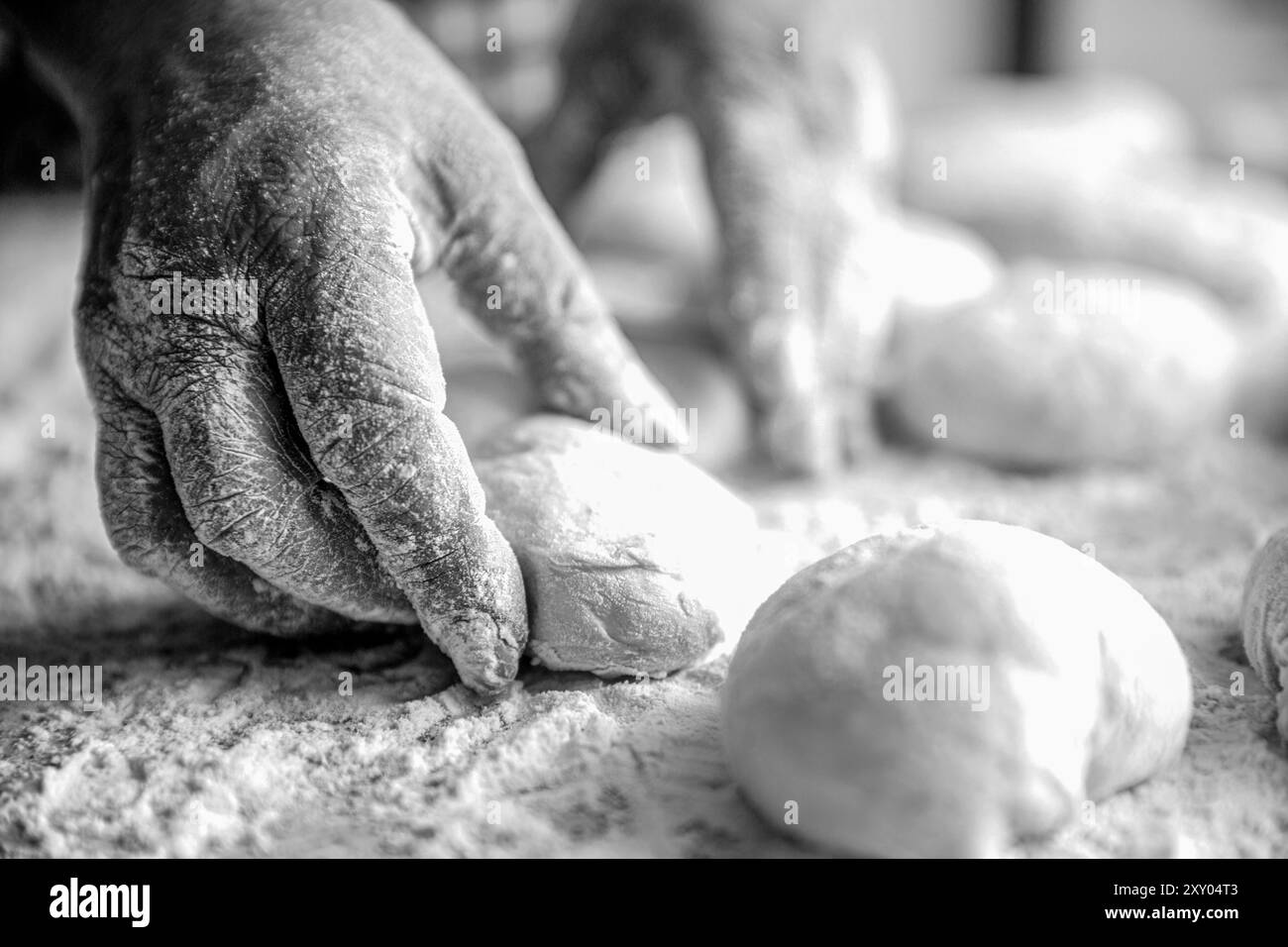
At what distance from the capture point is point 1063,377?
157cm

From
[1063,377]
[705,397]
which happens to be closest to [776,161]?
[705,397]

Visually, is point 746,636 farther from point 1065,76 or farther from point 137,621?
point 1065,76

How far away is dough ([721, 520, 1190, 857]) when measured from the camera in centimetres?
79

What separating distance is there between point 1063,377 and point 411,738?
104 centimetres
